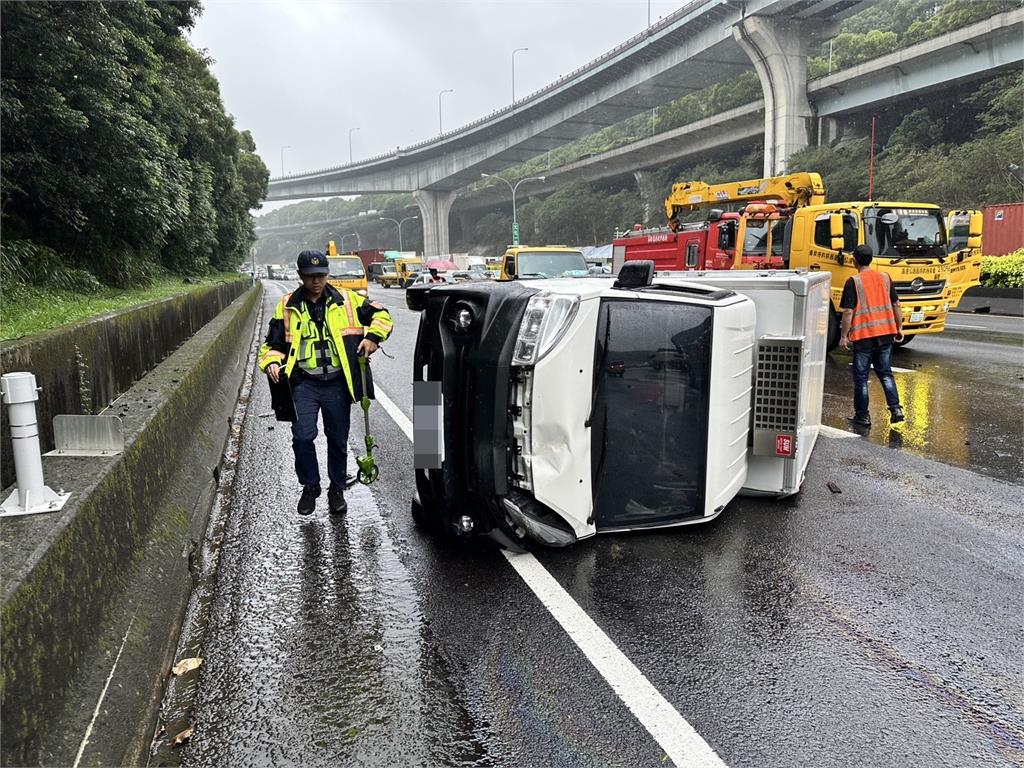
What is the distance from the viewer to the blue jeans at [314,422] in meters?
4.93

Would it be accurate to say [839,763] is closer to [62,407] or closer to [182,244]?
[62,407]

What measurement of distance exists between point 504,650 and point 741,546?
1853 mm

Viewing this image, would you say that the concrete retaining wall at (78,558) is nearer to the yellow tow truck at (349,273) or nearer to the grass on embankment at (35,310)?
the grass on embankment at (35,310)

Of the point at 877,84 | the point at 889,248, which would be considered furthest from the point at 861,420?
the point at 877,84

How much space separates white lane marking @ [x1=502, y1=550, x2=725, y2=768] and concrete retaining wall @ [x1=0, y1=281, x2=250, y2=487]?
8.50 ft

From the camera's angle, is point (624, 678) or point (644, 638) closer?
point (624, 678)

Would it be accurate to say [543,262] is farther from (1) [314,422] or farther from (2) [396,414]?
(1) [314,422]

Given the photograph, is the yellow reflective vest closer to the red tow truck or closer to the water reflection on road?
the water reflection on road

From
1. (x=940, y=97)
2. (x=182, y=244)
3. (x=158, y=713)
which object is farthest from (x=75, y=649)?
(x=940, y=97)

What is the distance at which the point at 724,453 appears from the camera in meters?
4.59

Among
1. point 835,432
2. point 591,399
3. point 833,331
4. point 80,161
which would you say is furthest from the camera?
point 833,331

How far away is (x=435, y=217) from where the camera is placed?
3265 inches

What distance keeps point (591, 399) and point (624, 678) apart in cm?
150

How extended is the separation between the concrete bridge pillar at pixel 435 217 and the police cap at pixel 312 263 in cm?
7875
